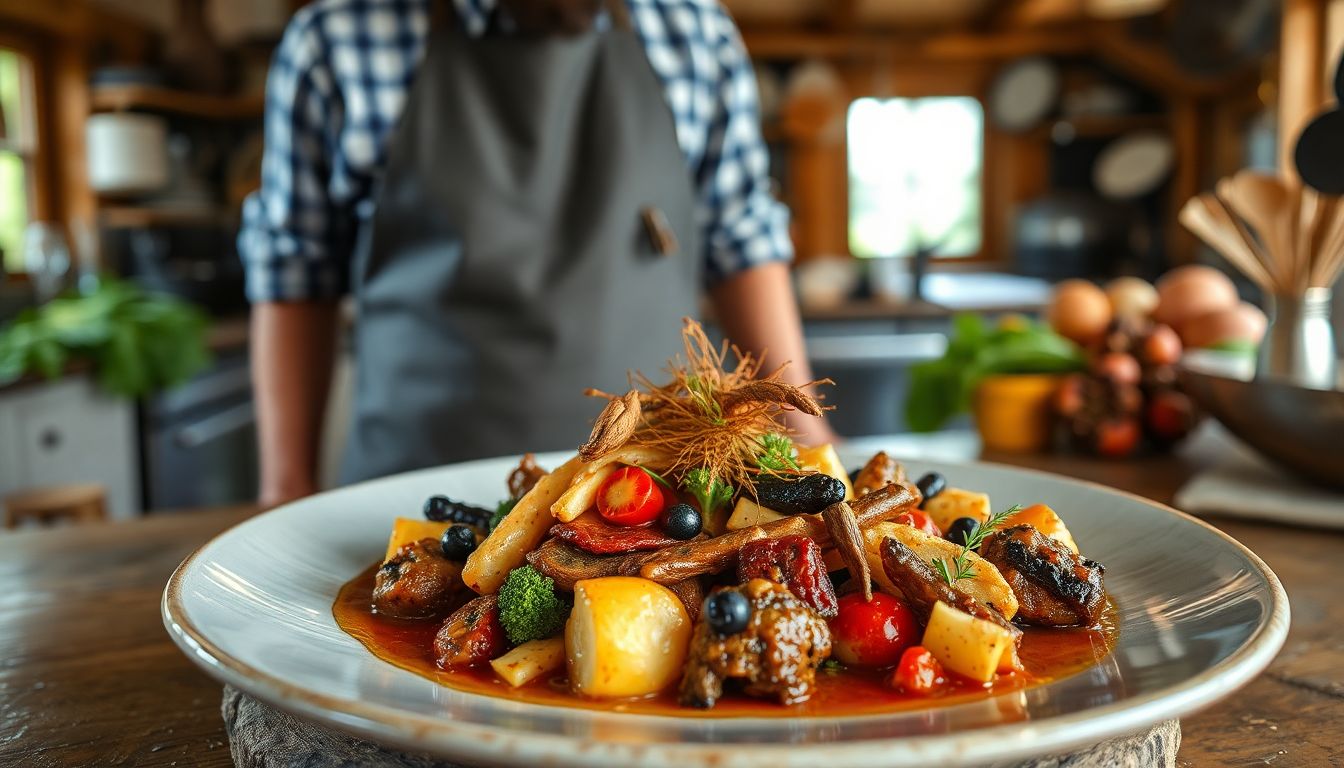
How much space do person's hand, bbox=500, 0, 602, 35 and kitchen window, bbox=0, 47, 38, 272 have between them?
4515mm

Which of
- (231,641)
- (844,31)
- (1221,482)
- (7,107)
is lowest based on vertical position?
(1221,482)

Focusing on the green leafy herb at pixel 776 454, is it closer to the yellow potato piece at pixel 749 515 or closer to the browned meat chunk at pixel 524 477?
the yellow potato piece at pixel 749 515

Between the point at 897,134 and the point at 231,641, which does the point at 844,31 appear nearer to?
A: the point at 897,134

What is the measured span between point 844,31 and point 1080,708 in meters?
8.23

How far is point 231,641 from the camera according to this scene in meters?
0.75

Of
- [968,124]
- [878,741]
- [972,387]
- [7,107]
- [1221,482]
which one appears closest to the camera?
[878,741]

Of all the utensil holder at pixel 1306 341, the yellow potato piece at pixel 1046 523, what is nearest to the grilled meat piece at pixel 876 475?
the yellow potato piece at pixel 1046 523

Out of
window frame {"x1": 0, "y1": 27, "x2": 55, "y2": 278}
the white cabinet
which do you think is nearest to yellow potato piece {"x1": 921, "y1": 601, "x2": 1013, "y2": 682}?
the white cabinet

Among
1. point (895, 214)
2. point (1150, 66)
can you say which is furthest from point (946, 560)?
point (895, 214)

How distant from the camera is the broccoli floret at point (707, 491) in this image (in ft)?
3.36

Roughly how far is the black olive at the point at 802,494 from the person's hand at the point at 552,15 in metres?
1.29

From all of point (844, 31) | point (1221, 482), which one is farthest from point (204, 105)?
point (1221, 482)

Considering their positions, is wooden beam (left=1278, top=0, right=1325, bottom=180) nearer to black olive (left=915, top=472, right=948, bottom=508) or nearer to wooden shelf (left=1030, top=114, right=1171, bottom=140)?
black olive (left=915, top=472, right=948, bottom=508)

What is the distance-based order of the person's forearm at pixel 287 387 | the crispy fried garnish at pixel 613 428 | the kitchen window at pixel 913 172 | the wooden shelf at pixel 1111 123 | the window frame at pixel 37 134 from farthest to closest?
the kitchen window at pixel 913 172, the wooden shelf at pixel 1111 123, the window frame at pixel 37 134, the person's forearm at pixel 287 387, the crispy fried garnish at pixel 613 428
